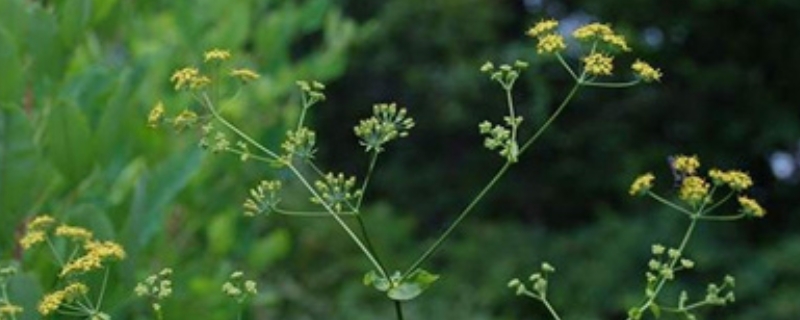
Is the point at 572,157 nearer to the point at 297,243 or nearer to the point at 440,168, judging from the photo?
the point at 440,168

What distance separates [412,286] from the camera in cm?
162

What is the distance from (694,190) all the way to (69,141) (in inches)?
46.3

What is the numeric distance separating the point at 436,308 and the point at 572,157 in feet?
10.6

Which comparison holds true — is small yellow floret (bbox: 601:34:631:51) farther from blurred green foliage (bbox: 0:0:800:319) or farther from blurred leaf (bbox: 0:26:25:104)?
blurred green foliage (bbox: 0:0:800:319)

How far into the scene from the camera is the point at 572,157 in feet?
36.9

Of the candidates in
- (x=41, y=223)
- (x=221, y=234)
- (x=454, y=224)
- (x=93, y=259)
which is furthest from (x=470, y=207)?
(x=221, y=234)

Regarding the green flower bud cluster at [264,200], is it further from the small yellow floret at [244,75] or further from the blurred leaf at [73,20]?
the blurred leaf at [73,20]

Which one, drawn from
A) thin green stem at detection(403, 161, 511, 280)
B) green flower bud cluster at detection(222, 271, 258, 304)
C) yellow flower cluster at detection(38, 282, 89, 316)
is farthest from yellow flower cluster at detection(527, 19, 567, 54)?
yellow flower cluster at detection(38, 282, 89, 316)

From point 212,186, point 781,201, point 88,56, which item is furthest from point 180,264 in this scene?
point 781,201

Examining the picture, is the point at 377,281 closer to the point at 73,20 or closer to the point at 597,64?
the point at 597,64

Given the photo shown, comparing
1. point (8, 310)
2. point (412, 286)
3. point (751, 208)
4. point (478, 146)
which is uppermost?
point (478, 146)

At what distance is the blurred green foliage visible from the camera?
3.82 metres

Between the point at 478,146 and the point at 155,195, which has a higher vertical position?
the point at 478,146

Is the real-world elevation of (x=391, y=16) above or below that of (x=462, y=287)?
above
